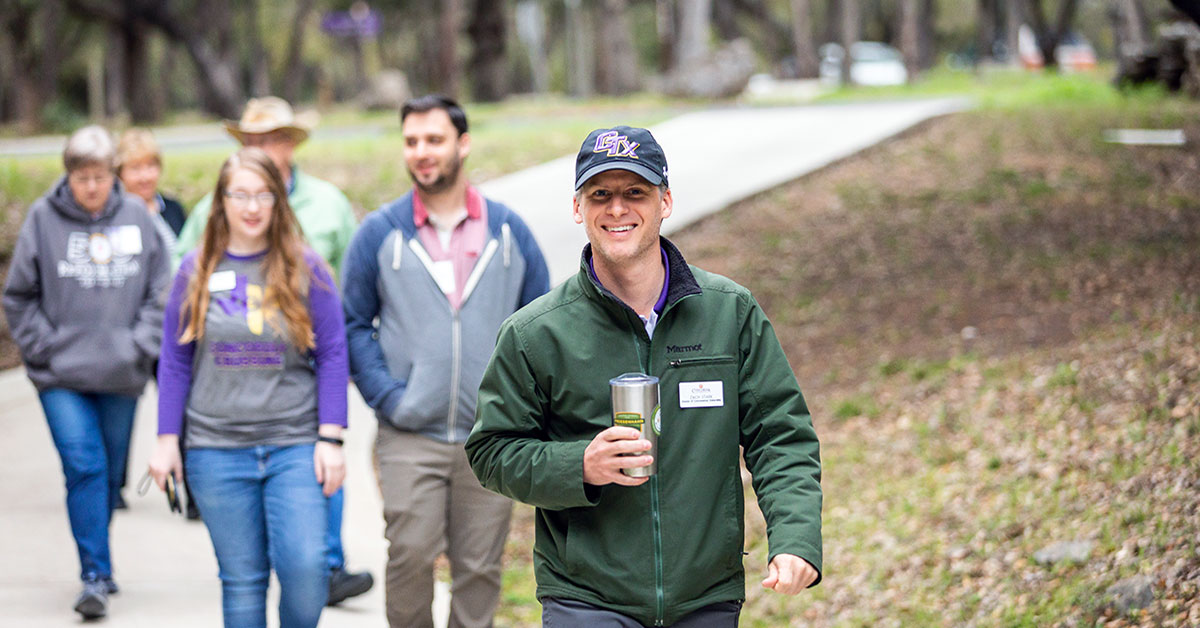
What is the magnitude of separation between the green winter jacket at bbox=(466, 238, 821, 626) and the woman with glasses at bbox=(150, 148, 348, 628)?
164 centimetres

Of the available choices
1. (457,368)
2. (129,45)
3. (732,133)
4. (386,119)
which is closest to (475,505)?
(457,368)

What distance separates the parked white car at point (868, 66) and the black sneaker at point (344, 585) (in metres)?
36.5

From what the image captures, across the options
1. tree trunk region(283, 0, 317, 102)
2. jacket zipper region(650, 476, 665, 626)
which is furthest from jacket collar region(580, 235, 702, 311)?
tree trunk region(283, 0, 317, 102)

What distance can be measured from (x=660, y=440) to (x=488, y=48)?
33330 mm

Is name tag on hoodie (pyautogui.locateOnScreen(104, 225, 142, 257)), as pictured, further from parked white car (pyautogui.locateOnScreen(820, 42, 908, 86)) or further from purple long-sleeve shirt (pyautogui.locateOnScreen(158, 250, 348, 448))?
parked white car (pyautogui.locateOnScreen(820, 42, 908, 86))

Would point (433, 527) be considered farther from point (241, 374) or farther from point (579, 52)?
point (579, 52)

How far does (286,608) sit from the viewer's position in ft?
15.6

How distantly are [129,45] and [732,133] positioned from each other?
20.1 metres

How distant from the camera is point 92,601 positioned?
5.92 metres

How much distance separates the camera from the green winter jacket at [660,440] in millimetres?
3166

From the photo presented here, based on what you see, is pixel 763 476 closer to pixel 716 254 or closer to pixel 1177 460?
pixel 1177 460

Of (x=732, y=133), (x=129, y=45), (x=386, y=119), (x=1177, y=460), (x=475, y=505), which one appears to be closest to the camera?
(x=475, y=505)

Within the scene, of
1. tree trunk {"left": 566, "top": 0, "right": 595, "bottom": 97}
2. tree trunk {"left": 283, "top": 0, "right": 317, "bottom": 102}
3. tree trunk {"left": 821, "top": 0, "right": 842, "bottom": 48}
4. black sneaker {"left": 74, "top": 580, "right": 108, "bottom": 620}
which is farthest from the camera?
tree trunk {"left": 821, "top": 0, "right": 842, "bottom": 48}

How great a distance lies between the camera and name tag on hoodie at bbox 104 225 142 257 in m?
6.15
